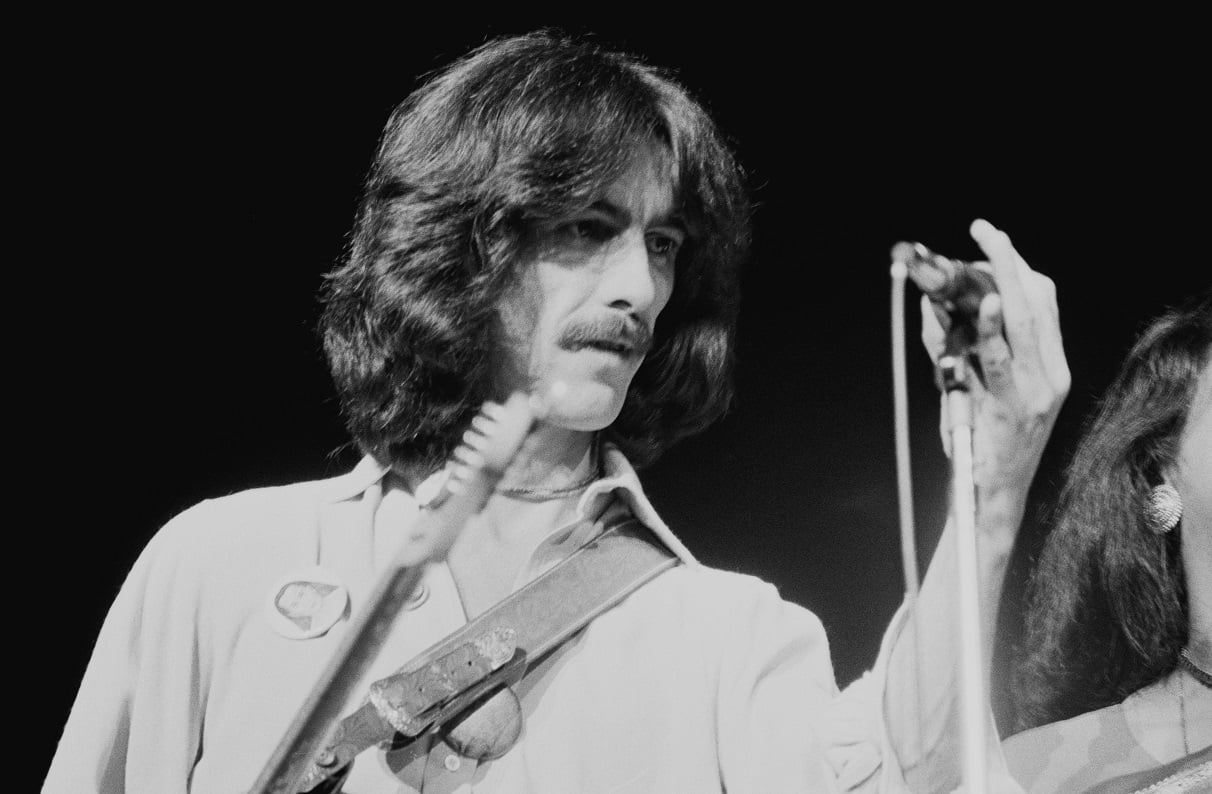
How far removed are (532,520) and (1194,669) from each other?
97 centimetres

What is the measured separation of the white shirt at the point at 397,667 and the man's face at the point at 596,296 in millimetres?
208

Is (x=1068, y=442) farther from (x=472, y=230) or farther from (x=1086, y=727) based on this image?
(x=472, y=230)

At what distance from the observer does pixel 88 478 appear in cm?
201

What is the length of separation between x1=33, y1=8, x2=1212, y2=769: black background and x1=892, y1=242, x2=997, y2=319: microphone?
892 mm

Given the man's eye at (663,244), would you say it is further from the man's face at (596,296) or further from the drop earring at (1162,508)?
the drop earring at (1162,508)

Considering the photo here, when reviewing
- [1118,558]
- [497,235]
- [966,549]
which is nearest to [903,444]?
[966,549]

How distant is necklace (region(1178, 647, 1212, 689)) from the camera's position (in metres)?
1.90

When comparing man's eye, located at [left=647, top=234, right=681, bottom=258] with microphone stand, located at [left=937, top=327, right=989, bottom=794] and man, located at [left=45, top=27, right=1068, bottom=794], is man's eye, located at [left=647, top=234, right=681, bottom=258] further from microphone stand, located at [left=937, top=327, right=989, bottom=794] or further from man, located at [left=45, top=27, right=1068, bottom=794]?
microphone stand, located at [left=937, top=327, right=989, bottom=794]

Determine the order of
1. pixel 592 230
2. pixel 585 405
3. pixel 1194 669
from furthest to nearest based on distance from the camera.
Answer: pixel 1194 669
pixel 592 230
pixel 585 405

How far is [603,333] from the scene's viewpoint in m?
1.69

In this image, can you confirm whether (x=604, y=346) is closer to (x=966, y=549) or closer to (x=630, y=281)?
(x=630, y=281)

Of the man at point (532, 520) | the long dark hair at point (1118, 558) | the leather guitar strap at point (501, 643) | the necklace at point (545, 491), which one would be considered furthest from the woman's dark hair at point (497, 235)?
the long dark hair at point (1118, 558)

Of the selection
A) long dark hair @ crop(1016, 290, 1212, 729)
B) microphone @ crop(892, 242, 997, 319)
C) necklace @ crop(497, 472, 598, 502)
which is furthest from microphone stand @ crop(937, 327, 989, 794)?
long dark hair @ crop(1016, 290, 1212, 729)

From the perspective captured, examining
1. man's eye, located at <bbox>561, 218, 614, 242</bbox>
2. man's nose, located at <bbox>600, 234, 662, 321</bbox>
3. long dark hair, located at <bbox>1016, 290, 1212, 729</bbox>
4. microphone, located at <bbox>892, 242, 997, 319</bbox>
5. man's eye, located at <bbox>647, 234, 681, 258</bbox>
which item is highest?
man's eye, located at <bbox>561, 218, 614, 242</bbox>
